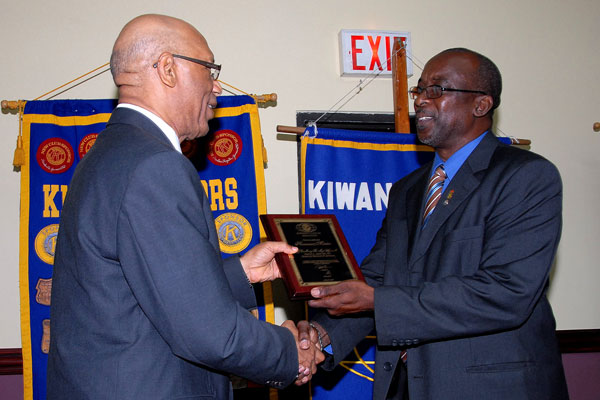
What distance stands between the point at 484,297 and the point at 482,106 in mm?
1028

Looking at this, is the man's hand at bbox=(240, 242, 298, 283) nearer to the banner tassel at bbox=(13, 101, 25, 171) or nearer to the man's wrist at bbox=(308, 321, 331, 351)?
the man's wrist at bbox=(308, 321, 331, 351)

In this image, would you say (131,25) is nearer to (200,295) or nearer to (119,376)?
(200,295)

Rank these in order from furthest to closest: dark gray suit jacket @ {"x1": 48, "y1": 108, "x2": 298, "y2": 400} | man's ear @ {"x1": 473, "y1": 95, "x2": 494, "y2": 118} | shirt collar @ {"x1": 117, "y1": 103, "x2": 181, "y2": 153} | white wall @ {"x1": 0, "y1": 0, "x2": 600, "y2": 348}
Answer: white wall @ {"x1": 0, "y1": 0, "x2": 600, "y2": 348} → man's ear @ {"x1": 473, "y1": 95, "x2": 494, "y2": 118} → shirt collar @ {"x1": 117, "y1": 103, "x2": 181, "y2": 153} → dark gray suit jacket @ {"x1": 48, "y1": 108, "x2": 298, "y2": 400}

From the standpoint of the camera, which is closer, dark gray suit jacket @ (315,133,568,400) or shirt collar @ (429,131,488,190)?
dark gray suit jacket @ (315,133,568,400)

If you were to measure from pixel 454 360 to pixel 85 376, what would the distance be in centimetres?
138

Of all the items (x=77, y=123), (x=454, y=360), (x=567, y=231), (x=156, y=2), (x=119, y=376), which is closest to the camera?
(x=119, y=376)

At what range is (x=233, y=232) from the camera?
386cm

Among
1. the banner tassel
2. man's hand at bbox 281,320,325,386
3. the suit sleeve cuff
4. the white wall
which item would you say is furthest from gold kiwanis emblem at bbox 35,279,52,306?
man's hand at bbox 281,320,325,386

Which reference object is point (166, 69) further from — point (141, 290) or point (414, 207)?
point (414, 207)

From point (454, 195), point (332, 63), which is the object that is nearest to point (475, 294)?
point (454, 195)

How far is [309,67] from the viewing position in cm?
441

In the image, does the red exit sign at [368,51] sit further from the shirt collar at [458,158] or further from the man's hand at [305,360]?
the man's hand at [305,360]

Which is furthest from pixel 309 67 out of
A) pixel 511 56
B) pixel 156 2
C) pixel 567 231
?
pixel 567 231

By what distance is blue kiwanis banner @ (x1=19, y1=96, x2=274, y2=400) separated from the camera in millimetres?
3617
